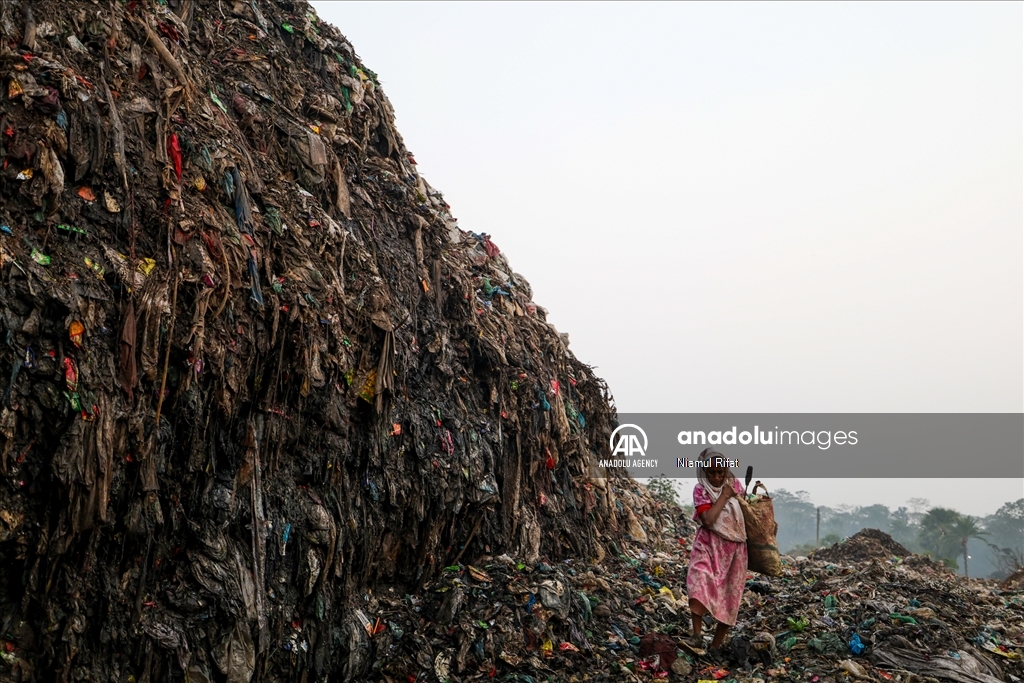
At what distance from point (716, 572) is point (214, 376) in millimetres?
3461

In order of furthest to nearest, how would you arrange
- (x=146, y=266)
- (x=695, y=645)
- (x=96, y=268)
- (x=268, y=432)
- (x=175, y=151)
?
(x=695, y=645), (x=175, y=151), (x=268, y=432), (x=146, y=266), (x=96, y=268)

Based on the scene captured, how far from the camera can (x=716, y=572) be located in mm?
5242

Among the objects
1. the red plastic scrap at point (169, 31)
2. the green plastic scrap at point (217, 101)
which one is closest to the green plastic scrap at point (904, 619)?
the green plastic scrap at point (217, 101)

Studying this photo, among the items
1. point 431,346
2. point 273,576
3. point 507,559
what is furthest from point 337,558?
point 431,346

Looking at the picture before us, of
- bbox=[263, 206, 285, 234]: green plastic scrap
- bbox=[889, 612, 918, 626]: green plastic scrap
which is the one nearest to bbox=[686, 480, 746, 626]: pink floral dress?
bbox=[889, 612, 918, 626]: green plastic scrap

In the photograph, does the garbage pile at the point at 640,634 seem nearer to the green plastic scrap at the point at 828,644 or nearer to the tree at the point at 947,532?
the green plastic scrap at the point at 828,644

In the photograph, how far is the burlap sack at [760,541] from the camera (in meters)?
5.50

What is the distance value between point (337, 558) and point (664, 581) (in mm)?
3491

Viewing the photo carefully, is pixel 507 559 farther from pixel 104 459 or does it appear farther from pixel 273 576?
pixel 104 459

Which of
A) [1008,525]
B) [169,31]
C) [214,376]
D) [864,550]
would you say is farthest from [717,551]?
[1008,525]

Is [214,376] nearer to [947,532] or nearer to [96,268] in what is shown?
[96,268]

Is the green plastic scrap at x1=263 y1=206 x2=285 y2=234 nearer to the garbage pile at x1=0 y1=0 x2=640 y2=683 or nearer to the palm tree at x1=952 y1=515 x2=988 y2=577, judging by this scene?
the garbage pile at x1=0 y1=0 x2=640 y2=683

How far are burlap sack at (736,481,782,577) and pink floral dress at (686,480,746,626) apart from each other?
212mm

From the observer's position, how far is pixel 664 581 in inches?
287
